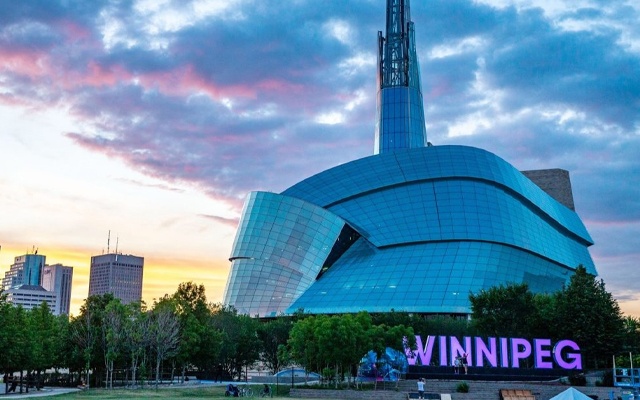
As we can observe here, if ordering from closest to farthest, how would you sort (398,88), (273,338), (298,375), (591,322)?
(591,322), (298,375), (273,338), (398,88)

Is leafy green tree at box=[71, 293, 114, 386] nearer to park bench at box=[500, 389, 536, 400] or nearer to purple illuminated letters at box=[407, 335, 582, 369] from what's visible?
purple illuminated letters at box=[407, 335, 582, 369]

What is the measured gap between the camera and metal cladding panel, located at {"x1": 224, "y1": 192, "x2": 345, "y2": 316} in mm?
107000

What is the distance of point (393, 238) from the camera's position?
354 feet

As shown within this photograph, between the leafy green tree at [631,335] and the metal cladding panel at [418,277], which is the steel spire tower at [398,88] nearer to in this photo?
the metal cladding panel at [418,277]

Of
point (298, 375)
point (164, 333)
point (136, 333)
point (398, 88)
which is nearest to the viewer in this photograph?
point (164, 333)

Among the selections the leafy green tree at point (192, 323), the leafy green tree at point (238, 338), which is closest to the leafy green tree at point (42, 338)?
the leafy green tree at point (192, 323)

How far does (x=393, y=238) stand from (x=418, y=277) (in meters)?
10.7

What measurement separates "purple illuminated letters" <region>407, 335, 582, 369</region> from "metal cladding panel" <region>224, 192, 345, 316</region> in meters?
47.9

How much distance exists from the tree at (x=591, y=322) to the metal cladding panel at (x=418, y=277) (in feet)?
80.5

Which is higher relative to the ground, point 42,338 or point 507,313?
point 507,313

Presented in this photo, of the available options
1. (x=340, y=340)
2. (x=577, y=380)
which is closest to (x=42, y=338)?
(x=340, y=340)

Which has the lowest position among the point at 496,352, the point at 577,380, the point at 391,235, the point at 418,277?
the point at 577,380

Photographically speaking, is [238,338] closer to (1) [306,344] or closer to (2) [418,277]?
(2) [418,277]

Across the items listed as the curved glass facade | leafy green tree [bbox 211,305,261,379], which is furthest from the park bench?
the curved glass facade
